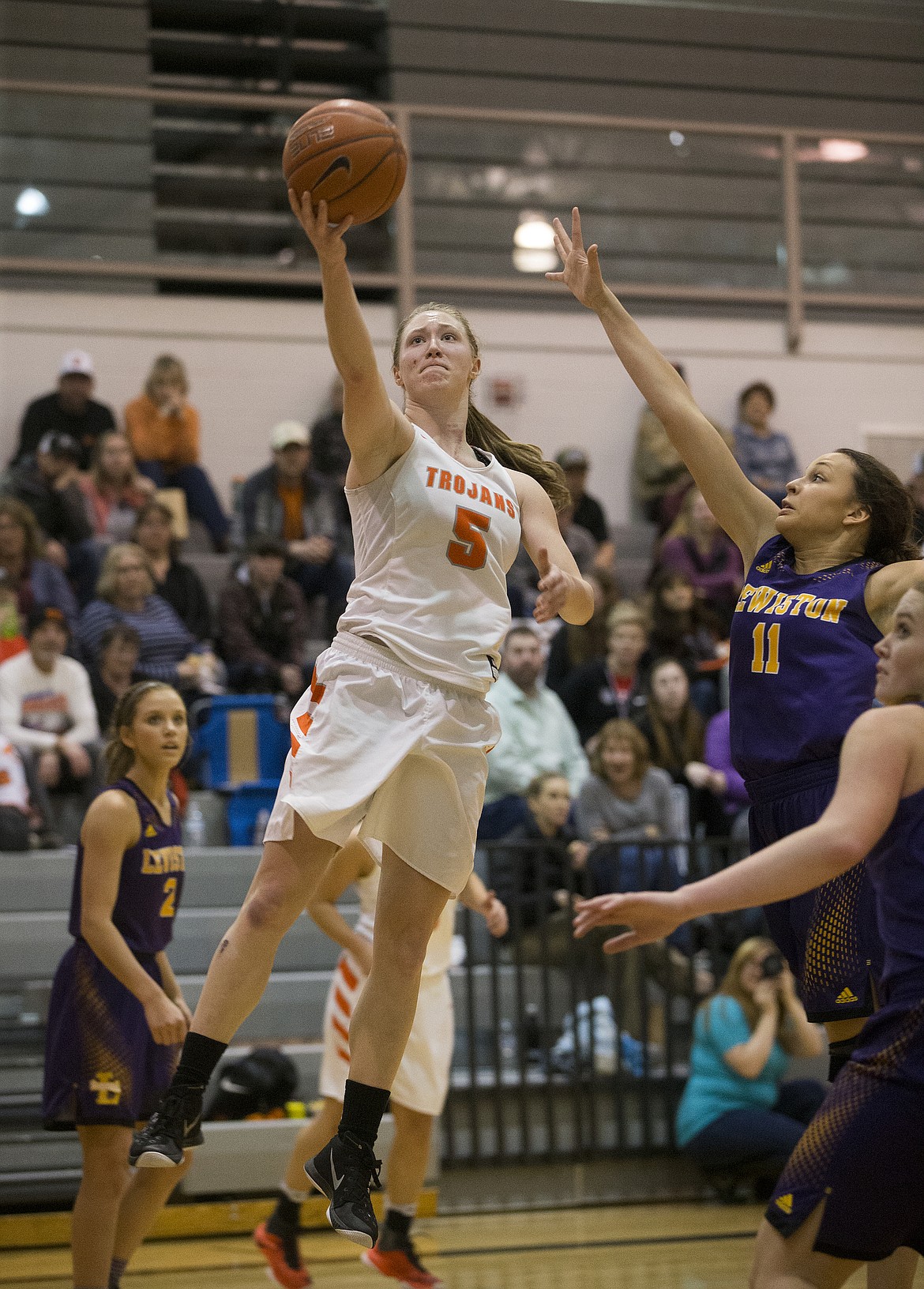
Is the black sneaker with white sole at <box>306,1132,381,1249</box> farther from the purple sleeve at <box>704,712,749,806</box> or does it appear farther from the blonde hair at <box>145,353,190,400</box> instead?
the blonde hair at <box>145,353,190,400</box>

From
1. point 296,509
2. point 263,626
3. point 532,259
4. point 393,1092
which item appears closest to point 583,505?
point 296,509

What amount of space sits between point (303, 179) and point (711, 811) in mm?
5679

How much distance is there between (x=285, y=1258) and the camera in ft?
17.7

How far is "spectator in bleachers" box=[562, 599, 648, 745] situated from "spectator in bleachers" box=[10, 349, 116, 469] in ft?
11.0

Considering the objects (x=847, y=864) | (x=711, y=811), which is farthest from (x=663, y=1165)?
(x=847, y=864)

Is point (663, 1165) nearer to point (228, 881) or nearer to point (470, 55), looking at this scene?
point (228, 881)

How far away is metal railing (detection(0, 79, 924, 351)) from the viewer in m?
11.3

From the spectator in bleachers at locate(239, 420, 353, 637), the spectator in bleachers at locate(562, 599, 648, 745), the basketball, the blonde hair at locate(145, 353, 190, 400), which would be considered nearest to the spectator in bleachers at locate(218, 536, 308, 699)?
the spectator in bleachers at locate(239, 420, 353, 637)

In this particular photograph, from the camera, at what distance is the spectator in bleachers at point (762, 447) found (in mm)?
11266

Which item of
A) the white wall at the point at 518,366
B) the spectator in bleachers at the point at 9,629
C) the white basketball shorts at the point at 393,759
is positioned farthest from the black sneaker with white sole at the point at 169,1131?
the white wall at the point at 518,366

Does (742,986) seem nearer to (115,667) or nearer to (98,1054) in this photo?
(98,1054)

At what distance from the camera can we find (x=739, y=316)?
40.3 feet

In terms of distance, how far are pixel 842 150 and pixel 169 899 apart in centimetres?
956

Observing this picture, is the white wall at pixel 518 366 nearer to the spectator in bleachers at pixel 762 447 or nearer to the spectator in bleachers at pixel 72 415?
the spectator in bleachers at pixel 762 447
